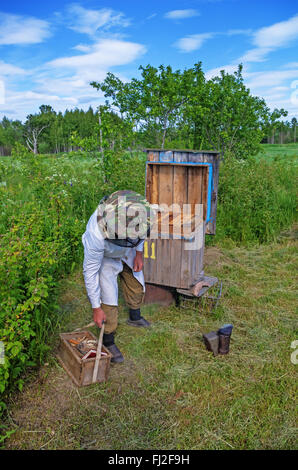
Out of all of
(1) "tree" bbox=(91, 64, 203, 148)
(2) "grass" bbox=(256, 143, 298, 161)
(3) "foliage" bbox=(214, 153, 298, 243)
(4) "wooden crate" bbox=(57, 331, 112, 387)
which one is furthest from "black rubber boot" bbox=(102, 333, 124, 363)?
(2) "grass" bbox=(256, 143, 298, 161)

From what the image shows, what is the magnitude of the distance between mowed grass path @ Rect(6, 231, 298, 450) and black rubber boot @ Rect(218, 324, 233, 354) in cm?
8

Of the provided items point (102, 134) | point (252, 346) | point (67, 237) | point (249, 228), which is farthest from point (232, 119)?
point (252, 346)

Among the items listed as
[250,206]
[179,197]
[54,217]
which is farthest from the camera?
[250,206]

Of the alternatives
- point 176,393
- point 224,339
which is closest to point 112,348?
point 176,393

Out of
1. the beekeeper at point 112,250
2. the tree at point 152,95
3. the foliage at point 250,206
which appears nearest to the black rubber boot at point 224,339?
the beekeeper at point 112,250

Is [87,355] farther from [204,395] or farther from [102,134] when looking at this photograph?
[102,134]

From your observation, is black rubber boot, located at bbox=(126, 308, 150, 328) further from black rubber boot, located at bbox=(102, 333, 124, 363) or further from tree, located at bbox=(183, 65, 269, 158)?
tree, located at bbox=(183, 65, 269, 158)

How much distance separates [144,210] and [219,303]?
225cm

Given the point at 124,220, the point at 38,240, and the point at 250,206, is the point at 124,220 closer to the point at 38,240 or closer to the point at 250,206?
the point at 38,240

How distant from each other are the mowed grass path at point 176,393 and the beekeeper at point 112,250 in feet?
1.62

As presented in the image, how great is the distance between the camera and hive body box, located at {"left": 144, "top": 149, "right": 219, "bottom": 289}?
173 inches

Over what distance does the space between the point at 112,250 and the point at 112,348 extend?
1014mm

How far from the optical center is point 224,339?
3.73 meters
